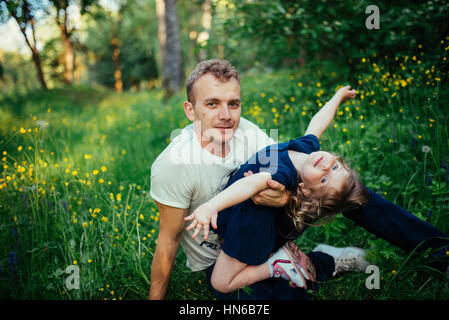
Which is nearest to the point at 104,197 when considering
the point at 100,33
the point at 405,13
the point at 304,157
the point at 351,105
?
the point at 304,157

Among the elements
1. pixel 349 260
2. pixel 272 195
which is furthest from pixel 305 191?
pixel 349 260

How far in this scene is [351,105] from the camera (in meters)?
3.39

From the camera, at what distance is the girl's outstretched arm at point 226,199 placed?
1388 millimetres

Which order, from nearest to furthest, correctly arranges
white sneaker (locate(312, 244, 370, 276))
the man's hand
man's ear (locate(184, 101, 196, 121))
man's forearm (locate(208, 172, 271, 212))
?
1. man's forearm (locate(208, 172, 271, 212))
2. the man's hand
3. man's ear (locate(184, 101, 196, 121))
4. white sneaker (locate(312, 244, 370, 276))

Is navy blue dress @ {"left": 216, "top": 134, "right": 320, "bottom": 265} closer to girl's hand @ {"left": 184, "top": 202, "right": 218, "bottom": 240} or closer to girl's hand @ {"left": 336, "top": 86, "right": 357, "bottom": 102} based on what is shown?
girl's hand @ {"left": 184, "top": 202, "right": 218, "bottom": 240}

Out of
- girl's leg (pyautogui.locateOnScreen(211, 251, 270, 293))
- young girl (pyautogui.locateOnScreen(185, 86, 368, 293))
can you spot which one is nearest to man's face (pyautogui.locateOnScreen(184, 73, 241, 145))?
young girl (pyautogui.locateOnScreen(185, 86, 368, 293))

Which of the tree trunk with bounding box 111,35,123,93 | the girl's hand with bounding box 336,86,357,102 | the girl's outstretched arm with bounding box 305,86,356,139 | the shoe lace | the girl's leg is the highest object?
the tree trunk with bounding box 111,35,123,93

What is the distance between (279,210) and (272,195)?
0.27m

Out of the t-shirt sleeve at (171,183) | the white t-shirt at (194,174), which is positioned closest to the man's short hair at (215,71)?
the white t-shirt at (194,174)

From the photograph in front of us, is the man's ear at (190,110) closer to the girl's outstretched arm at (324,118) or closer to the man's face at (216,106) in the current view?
the man's face at (216,106)

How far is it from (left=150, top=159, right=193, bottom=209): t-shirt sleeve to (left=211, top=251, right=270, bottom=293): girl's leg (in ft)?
1.60

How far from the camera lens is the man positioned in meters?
1.81

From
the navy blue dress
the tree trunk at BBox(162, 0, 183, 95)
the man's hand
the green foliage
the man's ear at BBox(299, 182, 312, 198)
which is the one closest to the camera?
the man's hand

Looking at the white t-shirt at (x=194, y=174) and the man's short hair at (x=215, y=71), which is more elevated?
the man's short hair at (x=215, y=71)
